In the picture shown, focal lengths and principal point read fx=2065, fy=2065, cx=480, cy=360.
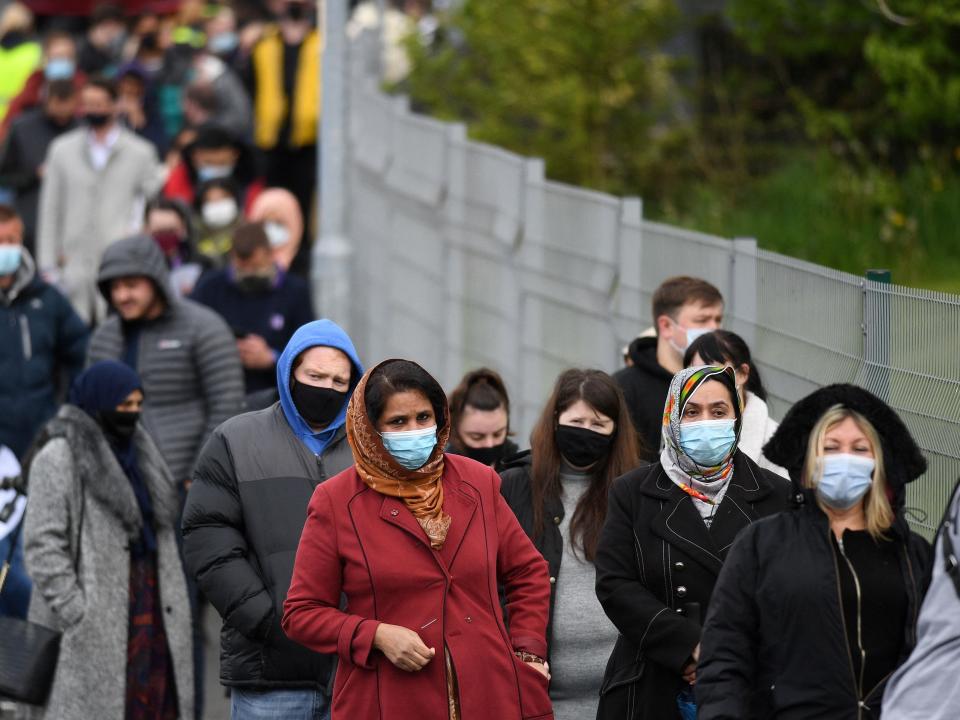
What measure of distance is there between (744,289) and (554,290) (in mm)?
2260

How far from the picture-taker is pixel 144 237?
9719mm

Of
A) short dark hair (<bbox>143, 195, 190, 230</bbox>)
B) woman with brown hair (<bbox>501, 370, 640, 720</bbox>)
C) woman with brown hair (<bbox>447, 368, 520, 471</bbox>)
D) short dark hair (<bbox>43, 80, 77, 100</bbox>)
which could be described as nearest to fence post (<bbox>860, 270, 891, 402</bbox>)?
woman with brown hair (<bbox>501, 370, 640, 720</bbox>)

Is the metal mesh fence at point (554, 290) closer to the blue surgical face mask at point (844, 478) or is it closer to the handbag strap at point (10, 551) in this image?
the blue surgical face mask at point (844, 478)

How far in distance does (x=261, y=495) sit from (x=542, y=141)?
32.6 ft

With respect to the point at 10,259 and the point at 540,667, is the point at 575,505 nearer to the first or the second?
the point at 540,667

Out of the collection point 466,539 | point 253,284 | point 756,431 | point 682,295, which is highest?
point 253,284

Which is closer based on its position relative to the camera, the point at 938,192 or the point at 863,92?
the point at 938,192

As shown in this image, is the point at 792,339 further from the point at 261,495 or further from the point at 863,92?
the point at 863,92

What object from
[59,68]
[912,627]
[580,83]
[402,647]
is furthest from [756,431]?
[59,68]

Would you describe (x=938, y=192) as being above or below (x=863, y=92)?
below

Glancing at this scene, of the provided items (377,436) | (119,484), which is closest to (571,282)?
(119,484)

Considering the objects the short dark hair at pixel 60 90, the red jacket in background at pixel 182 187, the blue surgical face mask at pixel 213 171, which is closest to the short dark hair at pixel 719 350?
the blue surgical face mask at pixel 213 171

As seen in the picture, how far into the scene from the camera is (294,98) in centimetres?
1803

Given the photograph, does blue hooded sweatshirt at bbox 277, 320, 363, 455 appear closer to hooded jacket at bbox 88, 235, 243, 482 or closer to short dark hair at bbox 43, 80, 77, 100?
hooded jacket at bbox 88, 235, 243, 482
